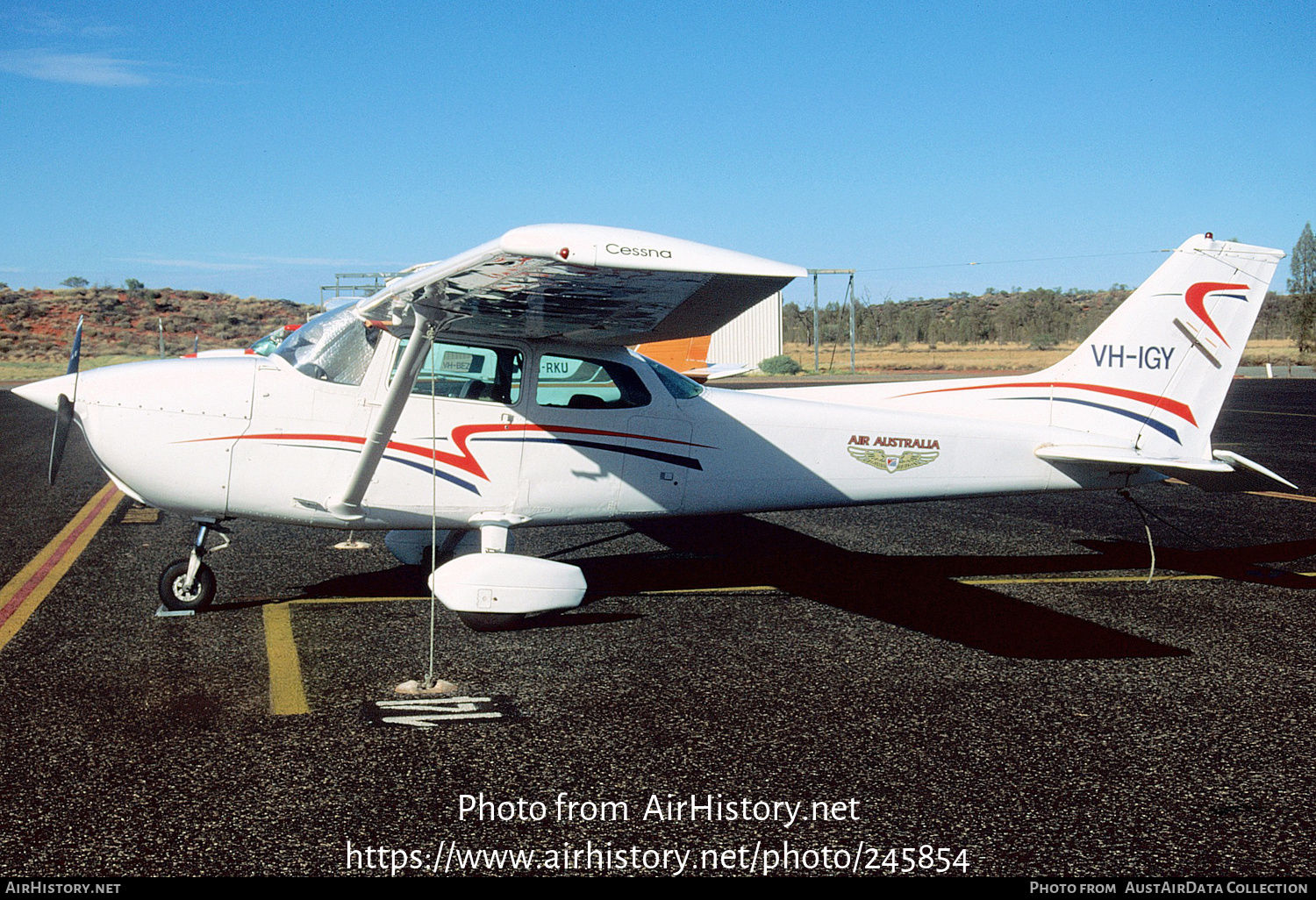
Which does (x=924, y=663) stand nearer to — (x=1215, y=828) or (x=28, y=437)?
(x=1215, y=828)

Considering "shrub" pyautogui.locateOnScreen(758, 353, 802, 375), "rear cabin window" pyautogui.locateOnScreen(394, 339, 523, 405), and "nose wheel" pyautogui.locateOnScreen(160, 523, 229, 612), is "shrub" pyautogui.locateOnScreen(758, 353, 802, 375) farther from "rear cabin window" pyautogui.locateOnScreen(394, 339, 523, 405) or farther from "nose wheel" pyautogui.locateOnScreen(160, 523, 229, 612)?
"nose wheel" pyautogui.locateOnScreen(160, 523, 229, 612)

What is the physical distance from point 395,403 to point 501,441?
2.80 ft

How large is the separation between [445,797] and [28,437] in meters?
18.4

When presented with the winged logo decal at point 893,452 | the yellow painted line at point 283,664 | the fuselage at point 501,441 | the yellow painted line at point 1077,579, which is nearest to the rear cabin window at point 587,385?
the fuselage at point 501,441

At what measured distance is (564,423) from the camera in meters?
6.53

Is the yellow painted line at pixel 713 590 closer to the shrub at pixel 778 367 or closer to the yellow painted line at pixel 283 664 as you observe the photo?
the yellow painted line at pixel 283 664

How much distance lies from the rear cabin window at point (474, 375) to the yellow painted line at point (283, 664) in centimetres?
162

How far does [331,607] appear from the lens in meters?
6.47

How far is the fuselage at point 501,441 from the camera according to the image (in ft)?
19.9

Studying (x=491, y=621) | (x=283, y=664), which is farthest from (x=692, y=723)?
(x=283, y=664)

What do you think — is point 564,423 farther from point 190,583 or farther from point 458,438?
point 190,583

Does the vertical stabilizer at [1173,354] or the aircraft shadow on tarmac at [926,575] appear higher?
the vertical stabilizer at [1173,354]

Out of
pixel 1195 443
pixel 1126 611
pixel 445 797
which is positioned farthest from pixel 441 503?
pixel 1195 443

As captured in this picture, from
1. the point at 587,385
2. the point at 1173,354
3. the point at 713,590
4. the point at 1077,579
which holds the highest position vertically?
the point at 1173,354
